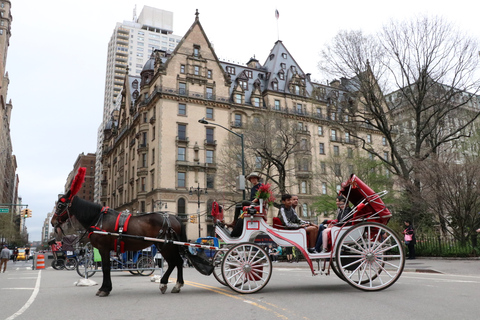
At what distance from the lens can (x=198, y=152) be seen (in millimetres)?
52406

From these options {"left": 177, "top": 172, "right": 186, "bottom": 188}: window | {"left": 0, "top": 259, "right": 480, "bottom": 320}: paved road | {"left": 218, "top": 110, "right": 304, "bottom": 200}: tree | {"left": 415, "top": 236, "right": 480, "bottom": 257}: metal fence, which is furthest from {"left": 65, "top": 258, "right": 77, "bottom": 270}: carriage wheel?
{"left": 177, "top": 172, "right": 186, "bottom": 188}: window

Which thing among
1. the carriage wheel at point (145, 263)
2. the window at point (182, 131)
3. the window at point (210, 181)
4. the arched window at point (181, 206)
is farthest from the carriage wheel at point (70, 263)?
the window at point (182, 131)

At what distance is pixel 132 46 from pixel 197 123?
4701 inches

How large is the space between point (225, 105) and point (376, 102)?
31281mm

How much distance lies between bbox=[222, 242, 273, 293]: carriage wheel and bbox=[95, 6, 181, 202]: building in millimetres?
152053

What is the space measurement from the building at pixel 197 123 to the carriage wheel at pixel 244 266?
34.9m

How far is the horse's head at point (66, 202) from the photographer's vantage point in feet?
28.0

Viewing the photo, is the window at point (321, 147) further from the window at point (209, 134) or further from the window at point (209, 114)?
the window at point (209, 114)

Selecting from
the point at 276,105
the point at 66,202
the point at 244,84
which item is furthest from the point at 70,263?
the point at 244,84

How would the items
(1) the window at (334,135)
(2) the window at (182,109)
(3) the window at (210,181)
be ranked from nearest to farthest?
(2) the window at (182,109)
(3) the window at (210,181)
(1) the window at (334,135)

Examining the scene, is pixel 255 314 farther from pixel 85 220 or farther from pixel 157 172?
pixel 157 172

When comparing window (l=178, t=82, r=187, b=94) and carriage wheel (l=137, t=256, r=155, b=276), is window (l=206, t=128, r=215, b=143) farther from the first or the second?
carriage wheel (l=137, t=256, r=155, b=276)

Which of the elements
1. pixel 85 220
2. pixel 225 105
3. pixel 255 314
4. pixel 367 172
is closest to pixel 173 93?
pixel 225 105

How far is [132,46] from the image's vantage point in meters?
158
